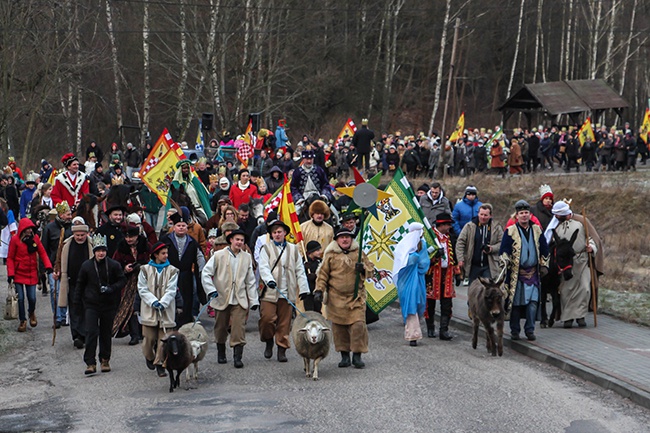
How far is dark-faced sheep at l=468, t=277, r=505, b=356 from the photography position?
44.2 ft

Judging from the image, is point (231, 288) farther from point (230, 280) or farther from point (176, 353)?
point (176, 353)

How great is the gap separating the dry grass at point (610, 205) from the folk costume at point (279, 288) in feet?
21.7

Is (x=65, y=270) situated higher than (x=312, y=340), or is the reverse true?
(x=65, y=270)

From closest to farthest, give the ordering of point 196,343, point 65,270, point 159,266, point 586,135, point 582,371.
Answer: point 196,343 < point 582,371 < point 159,266 < point 65,270 < point 586,135

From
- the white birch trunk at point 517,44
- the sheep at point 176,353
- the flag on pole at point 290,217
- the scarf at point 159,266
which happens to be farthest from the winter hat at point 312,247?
the white birch trunk at point 517,44

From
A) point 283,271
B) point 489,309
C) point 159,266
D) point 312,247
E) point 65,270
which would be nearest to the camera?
point 159,266

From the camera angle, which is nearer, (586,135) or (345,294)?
(345,294)

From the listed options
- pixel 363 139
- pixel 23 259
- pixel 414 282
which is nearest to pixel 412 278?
pixel 414 282

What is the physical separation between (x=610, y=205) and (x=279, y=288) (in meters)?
17.2

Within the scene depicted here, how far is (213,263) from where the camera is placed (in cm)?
1346

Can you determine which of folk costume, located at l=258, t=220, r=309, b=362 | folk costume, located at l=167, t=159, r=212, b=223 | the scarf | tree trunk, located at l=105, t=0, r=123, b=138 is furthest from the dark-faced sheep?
tree trunk, located at l=105, t=0, r=123, b=138

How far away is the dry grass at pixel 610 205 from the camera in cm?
2141

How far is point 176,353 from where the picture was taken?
38.2ft

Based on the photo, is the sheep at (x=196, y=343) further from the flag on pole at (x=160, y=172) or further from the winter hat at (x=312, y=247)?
the flag on pole at (x=160, y=172)
